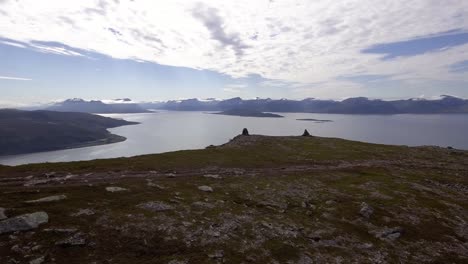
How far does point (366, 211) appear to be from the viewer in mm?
33938

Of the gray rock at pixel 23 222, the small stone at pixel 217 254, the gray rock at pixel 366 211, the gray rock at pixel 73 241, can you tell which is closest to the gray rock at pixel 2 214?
A: the gray rock at pixel 23 222

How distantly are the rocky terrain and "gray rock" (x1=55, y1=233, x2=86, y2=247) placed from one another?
6cm

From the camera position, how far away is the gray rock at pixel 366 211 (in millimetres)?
33406

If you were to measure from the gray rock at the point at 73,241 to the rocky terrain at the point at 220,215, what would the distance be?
2.5 inches

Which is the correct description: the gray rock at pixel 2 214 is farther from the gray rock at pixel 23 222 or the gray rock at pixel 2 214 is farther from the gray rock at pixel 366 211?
the gray rock at pixel 366 211

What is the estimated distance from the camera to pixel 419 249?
91.0 feet

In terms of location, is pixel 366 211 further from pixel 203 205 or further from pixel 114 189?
pixel 114 189

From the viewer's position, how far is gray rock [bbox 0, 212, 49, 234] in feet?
68.6

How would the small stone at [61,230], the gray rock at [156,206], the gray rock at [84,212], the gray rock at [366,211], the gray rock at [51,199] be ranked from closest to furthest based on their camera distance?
the small stone at [61,230] → the gray rock at [84,212] → the gray rock at [51,199] → the gray rock at [156,206] → the gray rock at [366,211]

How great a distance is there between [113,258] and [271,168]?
119ft

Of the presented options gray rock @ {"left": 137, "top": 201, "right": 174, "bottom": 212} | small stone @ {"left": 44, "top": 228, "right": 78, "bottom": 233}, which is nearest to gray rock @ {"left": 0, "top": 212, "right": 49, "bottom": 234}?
small stone @ {"left": 44, "top": 228, "right": 78, "bottom": 233}

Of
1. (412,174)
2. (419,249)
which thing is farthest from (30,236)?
(412,174)

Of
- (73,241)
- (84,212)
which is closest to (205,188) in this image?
(84,212)

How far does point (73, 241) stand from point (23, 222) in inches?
174
